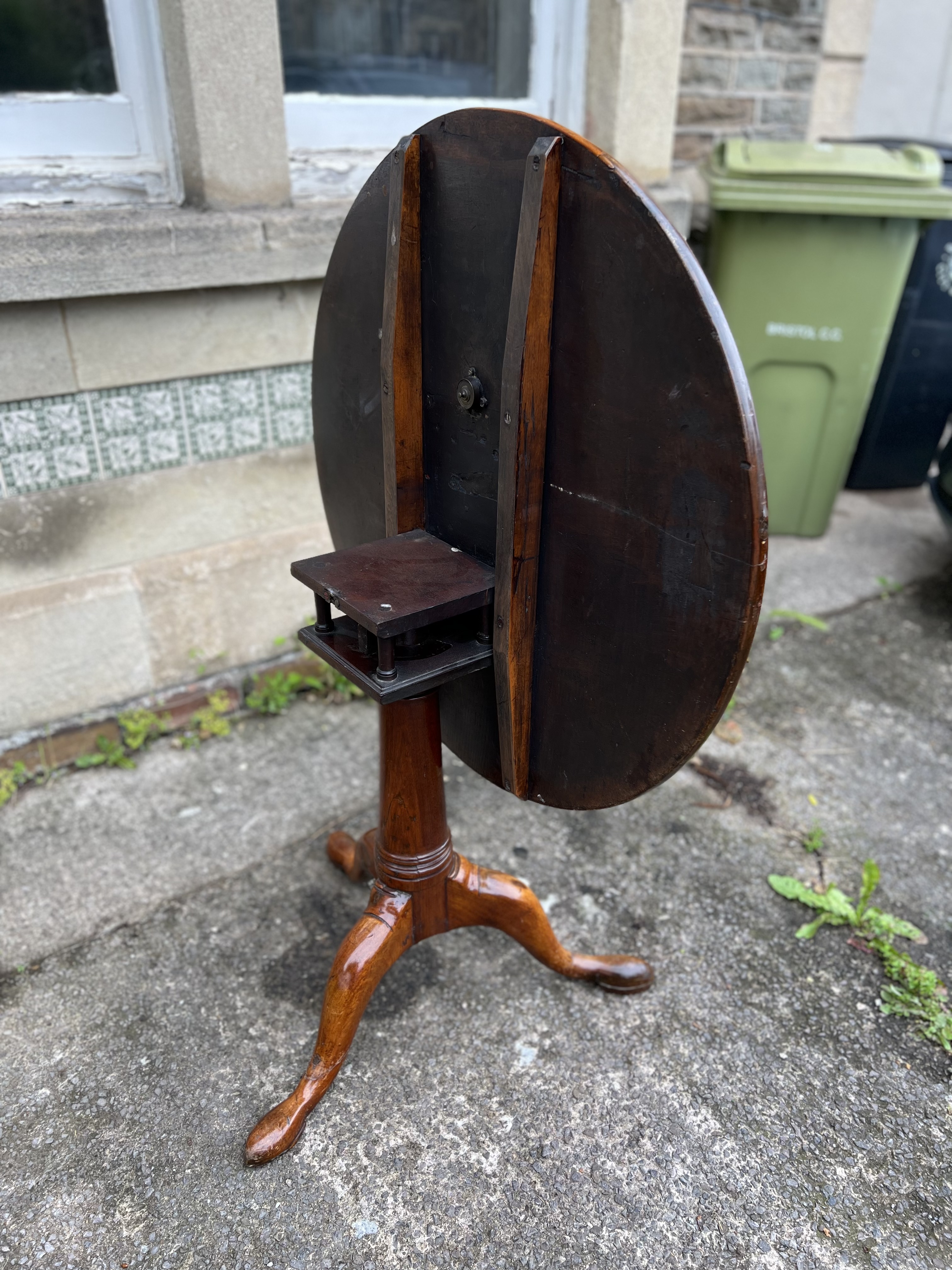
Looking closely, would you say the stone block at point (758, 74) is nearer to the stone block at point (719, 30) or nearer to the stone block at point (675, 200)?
the stone block at point (719, 30)

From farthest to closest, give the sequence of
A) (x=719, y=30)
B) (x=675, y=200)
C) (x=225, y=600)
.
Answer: (x=719, y=30), (x=675, y=200), (x=225, y=600)

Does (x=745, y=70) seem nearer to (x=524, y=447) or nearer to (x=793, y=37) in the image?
(x=793, y=37)

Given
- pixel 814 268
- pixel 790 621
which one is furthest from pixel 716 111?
pixel 790 621

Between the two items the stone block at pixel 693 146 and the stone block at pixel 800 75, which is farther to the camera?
the stone block at pixel 800 75

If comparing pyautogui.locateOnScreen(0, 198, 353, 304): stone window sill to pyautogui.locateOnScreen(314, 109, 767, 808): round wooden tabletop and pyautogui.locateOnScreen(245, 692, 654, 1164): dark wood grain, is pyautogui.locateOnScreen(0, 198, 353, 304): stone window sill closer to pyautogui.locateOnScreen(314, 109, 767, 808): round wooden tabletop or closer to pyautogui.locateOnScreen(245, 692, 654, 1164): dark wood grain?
pyautogui.locateOnScreen(314, 109, 767, 808): round wooden tabletop

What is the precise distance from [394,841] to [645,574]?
848mm

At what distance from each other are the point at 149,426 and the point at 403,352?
1.39 m

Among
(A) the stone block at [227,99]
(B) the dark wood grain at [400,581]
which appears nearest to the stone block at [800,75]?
(A) the stone block at [227,99]

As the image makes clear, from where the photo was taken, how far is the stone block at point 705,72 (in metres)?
3.81

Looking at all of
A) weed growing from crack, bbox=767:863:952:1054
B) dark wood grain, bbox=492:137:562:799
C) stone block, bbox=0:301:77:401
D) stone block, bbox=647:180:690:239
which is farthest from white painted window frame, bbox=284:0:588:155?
weed growing from crack, bbox=767:863:952:1054

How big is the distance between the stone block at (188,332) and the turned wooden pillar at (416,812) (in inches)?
56.5

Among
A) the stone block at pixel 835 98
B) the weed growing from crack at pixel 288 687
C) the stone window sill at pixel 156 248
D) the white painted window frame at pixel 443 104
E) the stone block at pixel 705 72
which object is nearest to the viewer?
the stone window sill at pixel 156 248

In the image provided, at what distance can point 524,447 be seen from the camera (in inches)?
54.7

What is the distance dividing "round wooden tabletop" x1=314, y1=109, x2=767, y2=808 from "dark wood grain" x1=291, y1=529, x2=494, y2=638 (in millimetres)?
71
